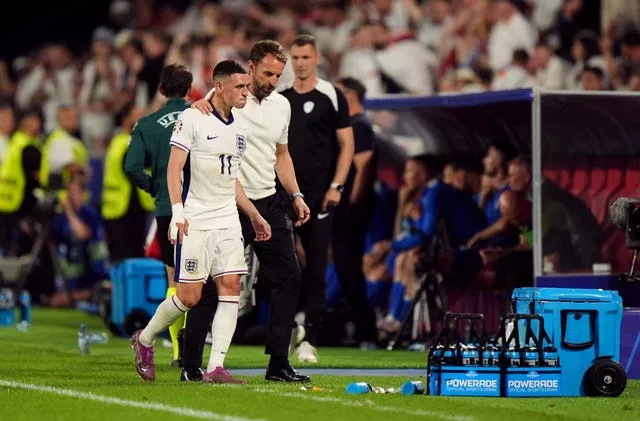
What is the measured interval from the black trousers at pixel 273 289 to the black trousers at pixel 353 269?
4.09 m

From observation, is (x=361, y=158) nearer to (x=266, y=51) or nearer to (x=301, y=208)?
(x=301, y=208)

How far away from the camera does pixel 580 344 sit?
1095 centimetres

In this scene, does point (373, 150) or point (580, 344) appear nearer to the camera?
point (580, 344)

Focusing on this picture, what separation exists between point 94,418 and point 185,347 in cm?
203

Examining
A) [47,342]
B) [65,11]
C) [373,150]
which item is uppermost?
[65,11]

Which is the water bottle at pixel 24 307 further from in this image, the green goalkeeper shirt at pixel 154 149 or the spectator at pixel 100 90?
the spectator at pixel 100 90

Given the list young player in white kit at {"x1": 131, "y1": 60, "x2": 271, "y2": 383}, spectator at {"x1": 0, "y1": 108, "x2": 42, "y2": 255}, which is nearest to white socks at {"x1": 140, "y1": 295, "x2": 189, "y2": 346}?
Answer: young player in white kit at {"x1": 131, "y1": 60, "x2": 271, "y2": 383}

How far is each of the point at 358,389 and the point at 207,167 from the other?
1.66m

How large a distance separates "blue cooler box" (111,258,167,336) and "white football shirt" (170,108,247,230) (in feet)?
18.5

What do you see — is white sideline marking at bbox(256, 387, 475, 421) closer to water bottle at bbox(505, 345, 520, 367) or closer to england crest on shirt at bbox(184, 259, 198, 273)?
england crest on shirt at bbox(184, 259, 198, 273)

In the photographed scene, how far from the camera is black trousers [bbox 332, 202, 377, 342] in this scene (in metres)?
15.8

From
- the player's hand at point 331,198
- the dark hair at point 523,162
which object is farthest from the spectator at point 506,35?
the player's hand at point 331,198

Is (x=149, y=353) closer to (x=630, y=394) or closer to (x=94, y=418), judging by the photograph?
(x=94, y=418)

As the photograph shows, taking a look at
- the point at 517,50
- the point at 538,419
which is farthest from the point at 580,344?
the point at 517,50
